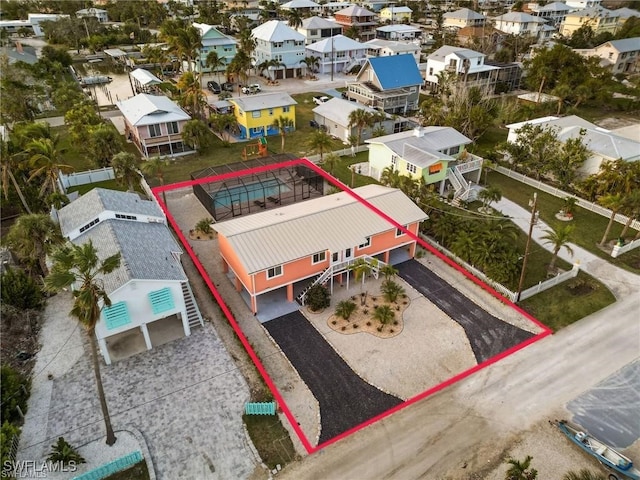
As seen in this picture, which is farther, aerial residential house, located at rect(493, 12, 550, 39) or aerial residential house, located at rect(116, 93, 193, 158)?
aerial residential house, located at rect(493, 12, 550, 39)

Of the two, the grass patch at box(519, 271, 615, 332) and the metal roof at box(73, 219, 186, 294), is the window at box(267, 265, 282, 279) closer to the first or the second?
the metal roof at box(73, 219, 186, 294)

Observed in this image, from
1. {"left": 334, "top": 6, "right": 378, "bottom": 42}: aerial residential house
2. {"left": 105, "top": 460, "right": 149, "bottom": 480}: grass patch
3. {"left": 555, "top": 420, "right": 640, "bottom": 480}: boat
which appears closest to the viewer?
{"left": 105, "top": 460, "right": 149, "bottom": 480}: grass patch

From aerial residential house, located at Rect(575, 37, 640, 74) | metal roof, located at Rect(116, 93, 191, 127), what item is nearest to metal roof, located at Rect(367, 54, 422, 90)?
metal roof, located at Rect(116, 93, 191, 127)

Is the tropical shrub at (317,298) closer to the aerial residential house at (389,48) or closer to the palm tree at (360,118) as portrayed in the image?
the palm tree at (360,118)

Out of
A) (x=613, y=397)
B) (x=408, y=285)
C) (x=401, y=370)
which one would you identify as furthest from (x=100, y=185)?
(x=613, y=397)

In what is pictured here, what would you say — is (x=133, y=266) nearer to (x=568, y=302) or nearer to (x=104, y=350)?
(x=104, y=350)

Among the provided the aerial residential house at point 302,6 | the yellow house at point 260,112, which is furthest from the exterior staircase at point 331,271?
the aerial residential house at point 302,6

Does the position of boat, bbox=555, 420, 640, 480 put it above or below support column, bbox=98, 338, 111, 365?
below

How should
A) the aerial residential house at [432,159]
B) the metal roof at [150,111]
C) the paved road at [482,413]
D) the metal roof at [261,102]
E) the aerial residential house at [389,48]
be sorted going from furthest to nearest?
the aerial residential house at [389,48]
the metal roof at [261,102]
the metal roof at [150,111]
the aerial residential house at [432,159]
the paved road at [482,413]
